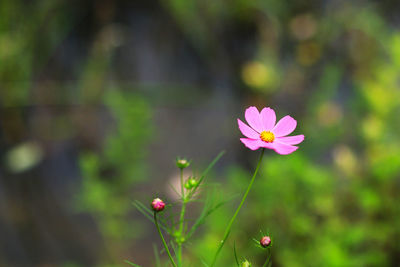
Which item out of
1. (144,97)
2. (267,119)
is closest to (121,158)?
(144,97)

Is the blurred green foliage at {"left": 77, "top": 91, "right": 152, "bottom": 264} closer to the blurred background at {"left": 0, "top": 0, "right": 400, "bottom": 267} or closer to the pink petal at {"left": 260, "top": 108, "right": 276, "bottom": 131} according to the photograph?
the blurred background at {"left": 0, "top": 0, "right": 400, "bottom": 267}

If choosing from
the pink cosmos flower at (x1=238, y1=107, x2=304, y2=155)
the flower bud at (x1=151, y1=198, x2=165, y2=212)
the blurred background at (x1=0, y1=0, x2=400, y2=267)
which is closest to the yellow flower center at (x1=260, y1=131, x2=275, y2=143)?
the pink cosmos flower at (x1=238, y1=107, x2=304, y2=155)

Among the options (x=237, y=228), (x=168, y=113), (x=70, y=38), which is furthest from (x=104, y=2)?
(x=237, y=228)

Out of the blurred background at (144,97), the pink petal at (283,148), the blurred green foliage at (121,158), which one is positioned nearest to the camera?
the pink petal at (283,148)

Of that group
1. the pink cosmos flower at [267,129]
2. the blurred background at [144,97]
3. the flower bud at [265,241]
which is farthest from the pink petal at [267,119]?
the blurred background at [144,97]

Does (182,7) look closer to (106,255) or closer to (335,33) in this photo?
(335,33)

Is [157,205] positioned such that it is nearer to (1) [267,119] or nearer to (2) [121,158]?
(1) [267,119]

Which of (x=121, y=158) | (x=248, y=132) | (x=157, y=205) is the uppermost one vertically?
(x=121, y=158)

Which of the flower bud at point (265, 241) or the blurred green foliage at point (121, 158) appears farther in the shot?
the blurred green foliage at point (121, 158)

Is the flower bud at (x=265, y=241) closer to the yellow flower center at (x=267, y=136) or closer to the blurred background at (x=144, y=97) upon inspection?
the yellow flower center at (x=267, y=136)
